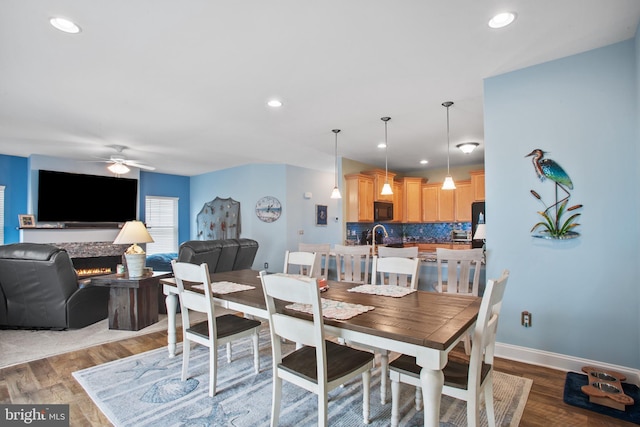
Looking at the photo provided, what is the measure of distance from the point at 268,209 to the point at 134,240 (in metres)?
3.60

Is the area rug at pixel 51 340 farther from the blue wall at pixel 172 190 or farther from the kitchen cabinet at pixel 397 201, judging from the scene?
the kitchen cabinet at pixel 397 201

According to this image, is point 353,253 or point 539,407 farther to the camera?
point 353,253

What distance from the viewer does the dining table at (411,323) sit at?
56.7 inches

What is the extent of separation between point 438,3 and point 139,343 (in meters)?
3.96

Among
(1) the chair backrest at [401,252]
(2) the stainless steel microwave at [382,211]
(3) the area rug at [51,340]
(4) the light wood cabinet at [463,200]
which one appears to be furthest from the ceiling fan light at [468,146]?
(3) the area rug at [51,340]

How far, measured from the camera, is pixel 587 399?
7.30ft

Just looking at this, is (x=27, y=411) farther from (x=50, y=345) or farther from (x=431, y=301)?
(x=431, y=301)

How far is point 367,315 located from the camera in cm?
179

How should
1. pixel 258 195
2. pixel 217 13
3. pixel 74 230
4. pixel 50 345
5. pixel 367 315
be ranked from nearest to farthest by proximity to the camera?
pixel 367 315, pixel 217 13, pixel 50 345, pixel 74 230, pixel 258 195

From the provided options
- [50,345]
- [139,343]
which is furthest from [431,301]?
[50,345]

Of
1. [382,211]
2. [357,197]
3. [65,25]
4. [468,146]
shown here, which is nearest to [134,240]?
[65,25]

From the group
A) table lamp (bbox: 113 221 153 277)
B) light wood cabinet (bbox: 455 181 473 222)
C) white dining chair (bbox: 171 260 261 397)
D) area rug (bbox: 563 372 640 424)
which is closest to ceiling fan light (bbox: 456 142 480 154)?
light wood cabinet (bbox: 455 181 473 222)

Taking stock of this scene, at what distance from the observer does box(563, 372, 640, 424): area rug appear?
2.07 m

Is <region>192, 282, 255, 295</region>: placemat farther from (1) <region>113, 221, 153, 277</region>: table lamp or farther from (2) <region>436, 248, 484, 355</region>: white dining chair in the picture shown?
(2) <region>436, 248, 484, 355</region>: white dining chair
